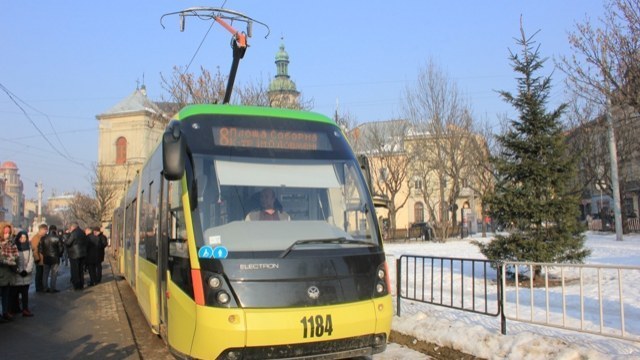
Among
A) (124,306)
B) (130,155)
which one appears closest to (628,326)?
(124,306)

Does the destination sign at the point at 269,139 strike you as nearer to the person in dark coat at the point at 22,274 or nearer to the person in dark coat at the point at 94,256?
the person in dark coat at the point at 22,274

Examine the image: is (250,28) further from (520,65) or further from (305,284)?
(305,284)

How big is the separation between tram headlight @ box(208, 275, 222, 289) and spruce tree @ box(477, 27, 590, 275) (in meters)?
9.50

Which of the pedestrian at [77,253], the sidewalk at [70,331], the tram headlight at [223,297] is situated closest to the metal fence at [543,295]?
the tram headlight at [223,297]

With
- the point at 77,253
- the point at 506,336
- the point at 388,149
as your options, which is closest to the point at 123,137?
the point at 388,149

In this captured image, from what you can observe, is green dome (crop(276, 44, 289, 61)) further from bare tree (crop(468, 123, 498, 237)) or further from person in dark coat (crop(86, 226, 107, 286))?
person in dark coat (crop(86, 226, 107, 286))

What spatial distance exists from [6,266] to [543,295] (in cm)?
1032

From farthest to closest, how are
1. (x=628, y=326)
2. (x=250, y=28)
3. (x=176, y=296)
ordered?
(x=250, y=28) → (x=628, y=326) → (x=176, y=296)

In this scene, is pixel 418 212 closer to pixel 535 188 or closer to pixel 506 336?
pixel 535 188

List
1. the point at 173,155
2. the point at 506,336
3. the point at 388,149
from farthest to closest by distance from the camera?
the point at 388,149 < the point at 506,336 < the point at 173,155

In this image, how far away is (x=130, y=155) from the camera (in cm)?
6288

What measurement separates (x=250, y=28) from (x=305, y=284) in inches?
508

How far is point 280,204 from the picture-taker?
544 centimetres

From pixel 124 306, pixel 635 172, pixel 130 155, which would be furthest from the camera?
pixel 130 155
